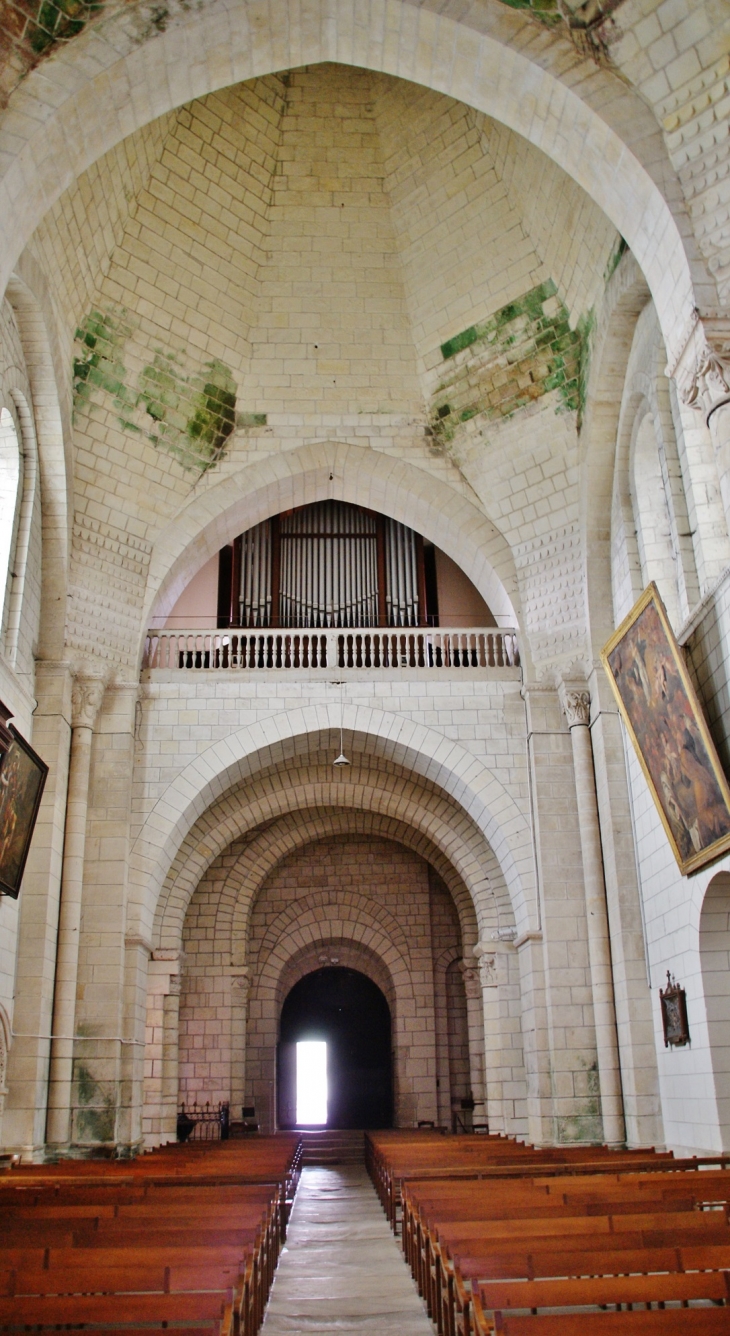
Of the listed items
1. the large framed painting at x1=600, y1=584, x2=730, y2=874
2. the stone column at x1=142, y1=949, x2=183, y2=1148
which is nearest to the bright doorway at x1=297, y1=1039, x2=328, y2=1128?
the stone column at x1=142, y1=949, x2=183, y2=1148

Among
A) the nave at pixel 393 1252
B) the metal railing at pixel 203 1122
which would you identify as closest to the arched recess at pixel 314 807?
the metal railing at pixel 203 1122

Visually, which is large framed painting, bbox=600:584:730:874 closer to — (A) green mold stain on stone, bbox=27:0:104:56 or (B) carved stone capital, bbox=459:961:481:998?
(A) green mold stain on stone, bbox=27:0:104:56

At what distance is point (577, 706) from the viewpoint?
1187 cm

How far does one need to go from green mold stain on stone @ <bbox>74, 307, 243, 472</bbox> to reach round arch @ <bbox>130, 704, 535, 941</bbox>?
10.7 ft

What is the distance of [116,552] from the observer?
40.2 ft

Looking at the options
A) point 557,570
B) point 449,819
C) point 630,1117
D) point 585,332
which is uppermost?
point 585,332

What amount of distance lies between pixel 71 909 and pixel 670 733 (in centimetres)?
628

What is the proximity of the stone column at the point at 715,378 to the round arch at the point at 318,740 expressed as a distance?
5.70 meters

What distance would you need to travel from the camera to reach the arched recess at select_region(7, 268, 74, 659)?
1002 centimetres

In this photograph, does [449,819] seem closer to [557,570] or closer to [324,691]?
[324,691]

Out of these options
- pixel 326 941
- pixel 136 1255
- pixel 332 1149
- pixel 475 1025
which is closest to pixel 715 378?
pixel 136 1255

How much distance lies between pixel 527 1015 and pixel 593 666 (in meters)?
3.82

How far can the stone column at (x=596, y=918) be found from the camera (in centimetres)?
1059

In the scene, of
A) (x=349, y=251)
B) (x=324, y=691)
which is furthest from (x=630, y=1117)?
(x=349, y=251)
